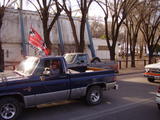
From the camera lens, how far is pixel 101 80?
23.4 ft

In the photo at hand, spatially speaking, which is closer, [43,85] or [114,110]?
[43,85]

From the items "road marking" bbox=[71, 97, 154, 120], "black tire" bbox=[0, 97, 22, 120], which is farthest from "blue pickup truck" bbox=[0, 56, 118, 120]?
"road marking" bbox=[71, 97, 154, 120]

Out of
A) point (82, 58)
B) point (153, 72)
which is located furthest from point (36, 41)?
point (153, 72)

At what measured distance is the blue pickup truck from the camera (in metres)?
5.34

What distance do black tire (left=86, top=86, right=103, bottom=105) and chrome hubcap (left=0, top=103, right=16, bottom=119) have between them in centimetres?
267

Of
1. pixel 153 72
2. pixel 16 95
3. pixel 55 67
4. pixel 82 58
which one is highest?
pixel 82 58

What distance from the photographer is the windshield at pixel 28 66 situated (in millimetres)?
5931

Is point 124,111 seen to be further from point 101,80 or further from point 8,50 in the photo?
point 8,50

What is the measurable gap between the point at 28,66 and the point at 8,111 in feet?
5.03

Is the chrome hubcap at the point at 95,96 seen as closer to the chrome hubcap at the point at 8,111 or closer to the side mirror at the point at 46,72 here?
the side mirror at the point at 46,72

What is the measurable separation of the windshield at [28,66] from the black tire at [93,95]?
7.36 feet

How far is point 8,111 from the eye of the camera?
5.35 meters

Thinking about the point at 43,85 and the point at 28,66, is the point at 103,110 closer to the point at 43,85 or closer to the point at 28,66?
the point at 43,85

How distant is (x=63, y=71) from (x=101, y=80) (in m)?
1.64
